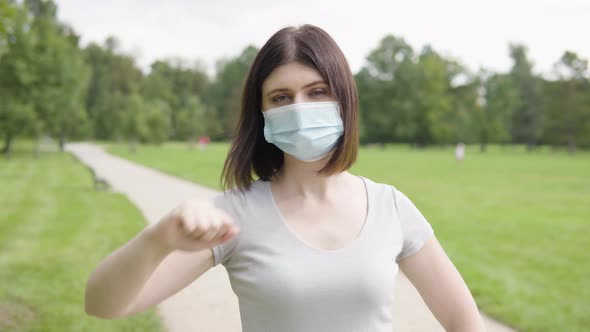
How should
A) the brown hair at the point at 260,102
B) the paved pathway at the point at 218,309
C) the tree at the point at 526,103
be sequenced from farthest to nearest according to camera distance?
the tree at the point at 526,103 < the paved pathway at the point at 218,309 < the brown hair at the point at 260,102

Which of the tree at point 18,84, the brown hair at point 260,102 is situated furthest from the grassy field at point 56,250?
the tree at point 18,84

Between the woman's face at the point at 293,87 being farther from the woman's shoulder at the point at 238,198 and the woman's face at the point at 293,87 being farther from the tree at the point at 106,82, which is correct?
the tree at the point at 106,82

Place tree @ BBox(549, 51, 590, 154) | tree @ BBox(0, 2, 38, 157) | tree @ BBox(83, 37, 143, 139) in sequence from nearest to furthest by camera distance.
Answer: tree @ BBox(0, 2, 38, 157)
tree @ BBox(549, 51, 590, 154)
tree @ BBox(83, 37, 143, 139)

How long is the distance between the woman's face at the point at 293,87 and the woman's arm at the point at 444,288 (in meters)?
0.62

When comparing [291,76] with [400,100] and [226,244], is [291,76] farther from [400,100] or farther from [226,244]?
[400,100]

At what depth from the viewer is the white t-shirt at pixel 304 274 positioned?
1.45 meters

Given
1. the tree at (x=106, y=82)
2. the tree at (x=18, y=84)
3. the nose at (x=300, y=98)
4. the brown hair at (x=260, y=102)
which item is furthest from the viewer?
the tree at (x=106, y=82)

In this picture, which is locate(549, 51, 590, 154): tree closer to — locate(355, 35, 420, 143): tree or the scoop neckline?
locate(355, 35, 420, 143): tree

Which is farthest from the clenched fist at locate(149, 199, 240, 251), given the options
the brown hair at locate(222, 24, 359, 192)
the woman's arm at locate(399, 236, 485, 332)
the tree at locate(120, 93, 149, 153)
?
the tree at locate(120, 93, 149, 153)

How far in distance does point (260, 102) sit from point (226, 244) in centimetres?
53

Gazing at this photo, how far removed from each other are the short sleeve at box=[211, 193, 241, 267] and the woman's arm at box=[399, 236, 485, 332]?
0.57 metres

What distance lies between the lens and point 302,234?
1.54 meters

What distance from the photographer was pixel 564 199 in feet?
46.5

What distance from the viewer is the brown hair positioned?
158cm
